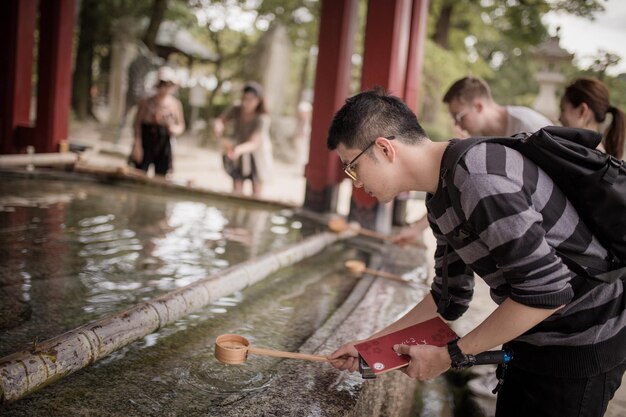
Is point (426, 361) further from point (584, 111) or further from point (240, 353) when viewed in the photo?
point (584, 111)

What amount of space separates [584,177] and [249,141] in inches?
222

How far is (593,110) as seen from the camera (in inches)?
117

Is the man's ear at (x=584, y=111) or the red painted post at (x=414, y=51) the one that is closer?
the man's ear at (x=584, y=111)

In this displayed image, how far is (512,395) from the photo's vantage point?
177 centimetres

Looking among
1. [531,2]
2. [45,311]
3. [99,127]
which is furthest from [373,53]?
[99,127]

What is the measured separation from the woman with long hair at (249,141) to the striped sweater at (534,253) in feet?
17.1

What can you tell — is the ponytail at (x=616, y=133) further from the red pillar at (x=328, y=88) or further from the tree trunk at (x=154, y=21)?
the tree trunk at (x=154, y=21)

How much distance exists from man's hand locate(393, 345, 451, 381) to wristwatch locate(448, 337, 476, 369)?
0.02 m

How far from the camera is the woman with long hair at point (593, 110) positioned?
9.71ft

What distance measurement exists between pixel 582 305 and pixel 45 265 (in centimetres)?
303

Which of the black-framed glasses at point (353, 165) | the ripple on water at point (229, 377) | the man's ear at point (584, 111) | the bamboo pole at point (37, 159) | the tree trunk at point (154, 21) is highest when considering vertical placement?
the tree trunk at point (154, 21)

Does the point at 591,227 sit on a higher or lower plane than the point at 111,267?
higher

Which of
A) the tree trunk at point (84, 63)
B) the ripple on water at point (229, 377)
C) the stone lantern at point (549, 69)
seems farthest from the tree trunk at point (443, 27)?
the ripple on water at point (229, 377)

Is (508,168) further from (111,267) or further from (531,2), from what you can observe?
(531,2)
